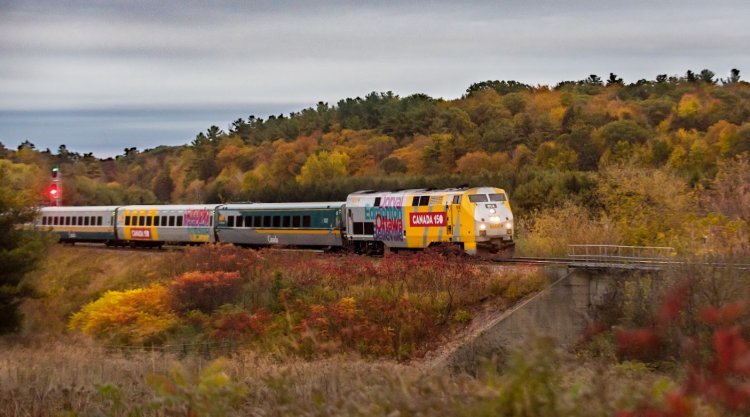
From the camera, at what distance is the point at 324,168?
10575 centimetres

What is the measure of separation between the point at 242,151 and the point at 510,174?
8238 cm

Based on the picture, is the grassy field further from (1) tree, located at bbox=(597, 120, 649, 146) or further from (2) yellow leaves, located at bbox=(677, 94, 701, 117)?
(2) yellow leaves, located at bbox=(677, 94, 701, 117)

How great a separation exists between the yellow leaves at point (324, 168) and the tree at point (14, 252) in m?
57.1

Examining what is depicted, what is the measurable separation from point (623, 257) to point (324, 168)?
81.5 meters

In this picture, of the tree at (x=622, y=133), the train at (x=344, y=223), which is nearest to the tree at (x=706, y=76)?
the tree at (x=622, y=133)

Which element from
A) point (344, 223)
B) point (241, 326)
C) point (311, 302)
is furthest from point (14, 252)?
point (241, 326)

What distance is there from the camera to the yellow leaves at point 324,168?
103 meters

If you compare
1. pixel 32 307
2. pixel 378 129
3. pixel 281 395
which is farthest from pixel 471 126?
pixel 281 395

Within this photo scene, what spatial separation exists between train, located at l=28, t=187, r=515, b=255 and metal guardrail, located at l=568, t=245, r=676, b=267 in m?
3.14

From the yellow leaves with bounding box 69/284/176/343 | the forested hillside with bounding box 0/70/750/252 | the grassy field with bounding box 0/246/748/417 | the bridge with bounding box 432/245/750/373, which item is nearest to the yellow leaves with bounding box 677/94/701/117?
the forested hillside with bounding box 0/70/750/252

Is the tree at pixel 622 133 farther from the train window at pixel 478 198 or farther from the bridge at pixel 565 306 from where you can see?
the bridge at pixel 565 306

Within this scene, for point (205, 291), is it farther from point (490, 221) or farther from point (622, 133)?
point (622, 133)

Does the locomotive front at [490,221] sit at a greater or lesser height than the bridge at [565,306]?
greater

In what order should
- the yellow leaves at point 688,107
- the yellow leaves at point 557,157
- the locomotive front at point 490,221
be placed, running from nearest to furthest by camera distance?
the locomotive front at point 490,221
the yellow leaves at point 557,157
the yellow leaves at point 688,107
